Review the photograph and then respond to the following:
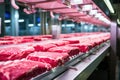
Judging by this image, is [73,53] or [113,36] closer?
[73,53]

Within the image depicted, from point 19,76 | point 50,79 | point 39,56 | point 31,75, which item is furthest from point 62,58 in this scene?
point 19,76

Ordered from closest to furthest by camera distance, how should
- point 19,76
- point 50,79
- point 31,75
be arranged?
point 19,76, point 31,75, point 50,79

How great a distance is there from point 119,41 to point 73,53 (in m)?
6.58

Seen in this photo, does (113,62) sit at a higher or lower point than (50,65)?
lower

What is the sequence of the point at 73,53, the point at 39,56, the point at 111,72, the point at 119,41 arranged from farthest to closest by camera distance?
the point at 119,41
the point at 111,72
the point at 73,53
the point at 39,56

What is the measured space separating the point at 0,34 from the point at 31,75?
597 cm

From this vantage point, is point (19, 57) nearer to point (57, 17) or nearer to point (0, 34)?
point (0, 34)

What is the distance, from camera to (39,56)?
1.92 meters

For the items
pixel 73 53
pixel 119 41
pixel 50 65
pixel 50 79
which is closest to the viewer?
pixel 50 79

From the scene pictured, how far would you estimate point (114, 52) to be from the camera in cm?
656

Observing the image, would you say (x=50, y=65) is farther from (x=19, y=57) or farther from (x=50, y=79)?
(x=19, y=57)

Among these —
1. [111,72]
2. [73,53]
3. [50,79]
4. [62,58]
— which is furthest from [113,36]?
[50,79]

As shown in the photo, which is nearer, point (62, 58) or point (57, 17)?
point (62, 58)

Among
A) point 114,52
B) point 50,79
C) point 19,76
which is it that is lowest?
point 114,52
